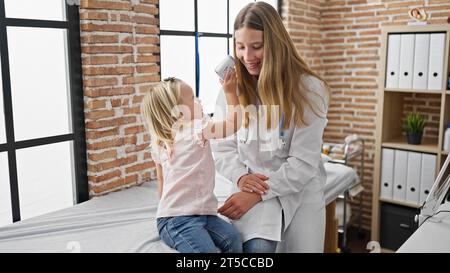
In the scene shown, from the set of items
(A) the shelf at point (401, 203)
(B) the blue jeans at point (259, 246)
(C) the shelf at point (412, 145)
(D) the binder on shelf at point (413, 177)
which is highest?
(C) the shelf at point (412, 145)

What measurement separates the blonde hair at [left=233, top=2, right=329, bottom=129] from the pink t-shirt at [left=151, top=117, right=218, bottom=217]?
33 cm

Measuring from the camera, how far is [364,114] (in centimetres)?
410

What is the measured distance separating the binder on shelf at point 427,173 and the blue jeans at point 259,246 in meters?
2.12

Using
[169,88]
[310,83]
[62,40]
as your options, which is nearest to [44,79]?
[62,40]

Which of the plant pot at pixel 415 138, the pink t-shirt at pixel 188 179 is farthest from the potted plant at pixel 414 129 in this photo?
the pink t-shirt at pixel 188 179

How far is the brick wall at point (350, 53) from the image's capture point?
3.86 m

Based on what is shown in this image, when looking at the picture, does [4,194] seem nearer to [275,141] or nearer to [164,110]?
[164,110]

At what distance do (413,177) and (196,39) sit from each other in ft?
6.57

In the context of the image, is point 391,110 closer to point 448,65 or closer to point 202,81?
point 448,65

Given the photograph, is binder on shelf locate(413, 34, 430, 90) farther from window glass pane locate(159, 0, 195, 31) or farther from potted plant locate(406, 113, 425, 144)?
window glass pane locate(159, 0, 195, 31)

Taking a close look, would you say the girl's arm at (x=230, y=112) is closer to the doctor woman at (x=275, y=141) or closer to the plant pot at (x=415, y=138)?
the doctor woman at (x=275, y=141)

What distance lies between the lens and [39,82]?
2225 millimetres

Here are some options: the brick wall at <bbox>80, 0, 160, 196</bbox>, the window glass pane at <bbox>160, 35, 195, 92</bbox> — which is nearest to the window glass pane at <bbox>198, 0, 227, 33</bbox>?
the window glass pane at <bbox>160, 35, 195, 92</bbox>

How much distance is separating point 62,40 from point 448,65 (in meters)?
2.71
